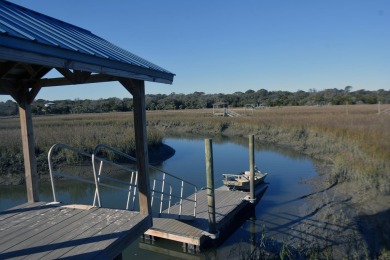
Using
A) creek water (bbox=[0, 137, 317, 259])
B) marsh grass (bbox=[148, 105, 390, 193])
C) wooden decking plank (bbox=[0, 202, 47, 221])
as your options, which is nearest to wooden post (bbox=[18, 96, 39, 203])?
wooden decking plank (bbox=[0, 202, 47, 221])

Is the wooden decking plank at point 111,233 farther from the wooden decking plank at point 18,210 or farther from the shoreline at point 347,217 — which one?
the shoreline at point 347,217

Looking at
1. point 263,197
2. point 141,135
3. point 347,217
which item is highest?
point 141,135

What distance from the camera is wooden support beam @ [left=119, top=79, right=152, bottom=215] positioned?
4.64 metres

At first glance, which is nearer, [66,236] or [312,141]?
[66,236]

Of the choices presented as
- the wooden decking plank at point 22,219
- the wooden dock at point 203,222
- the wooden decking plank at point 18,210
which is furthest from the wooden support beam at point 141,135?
the wooden dock at point 203,222

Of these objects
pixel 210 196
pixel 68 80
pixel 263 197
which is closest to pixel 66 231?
pixel 68 80

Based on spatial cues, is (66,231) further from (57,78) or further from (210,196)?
(210,196)

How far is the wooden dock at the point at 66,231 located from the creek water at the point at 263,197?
2821 mm

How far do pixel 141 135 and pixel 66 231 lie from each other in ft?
5.39

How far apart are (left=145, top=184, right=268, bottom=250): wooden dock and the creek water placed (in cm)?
27

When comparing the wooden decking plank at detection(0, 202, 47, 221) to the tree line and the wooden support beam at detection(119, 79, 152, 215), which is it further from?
the tree line

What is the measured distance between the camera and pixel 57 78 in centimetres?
548

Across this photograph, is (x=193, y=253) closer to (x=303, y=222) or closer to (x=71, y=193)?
(x=303, y=222)

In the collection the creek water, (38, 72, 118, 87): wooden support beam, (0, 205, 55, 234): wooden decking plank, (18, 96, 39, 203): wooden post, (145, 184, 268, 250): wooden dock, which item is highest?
(38, 72, 118, 87): wooden support beam
